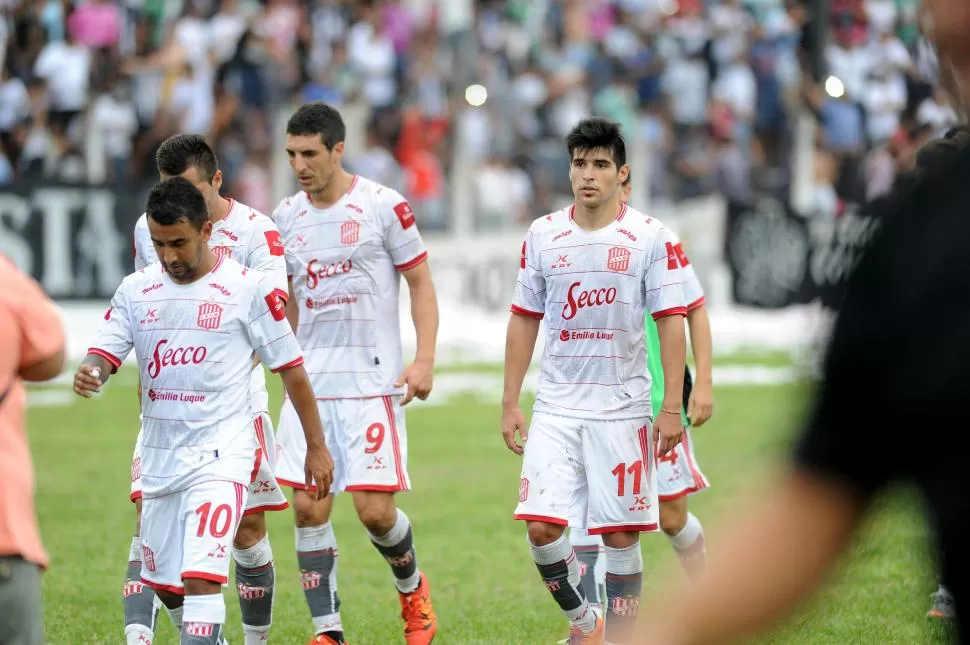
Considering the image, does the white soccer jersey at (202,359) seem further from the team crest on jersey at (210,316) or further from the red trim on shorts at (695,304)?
the red trim on shorts at (695,304)

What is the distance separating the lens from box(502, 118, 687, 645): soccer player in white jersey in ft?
23.5

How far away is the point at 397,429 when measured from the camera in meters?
8.09

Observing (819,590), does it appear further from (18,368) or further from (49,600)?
(49,600)

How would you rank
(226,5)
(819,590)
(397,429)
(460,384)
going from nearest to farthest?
(819,590)
(397,429)
(460,384)
(226,5)

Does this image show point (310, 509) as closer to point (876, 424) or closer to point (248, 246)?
point (248, 246)

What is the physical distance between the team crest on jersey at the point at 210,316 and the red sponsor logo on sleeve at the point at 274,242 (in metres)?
1.11

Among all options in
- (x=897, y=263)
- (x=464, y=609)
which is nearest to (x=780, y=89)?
→ (x=464, y=609)

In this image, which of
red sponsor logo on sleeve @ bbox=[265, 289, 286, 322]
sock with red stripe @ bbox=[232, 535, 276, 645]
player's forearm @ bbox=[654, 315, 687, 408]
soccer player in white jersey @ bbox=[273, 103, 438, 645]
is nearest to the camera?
red sponsor logo on sleeve @ bbox=[265, 289, 286, 322]

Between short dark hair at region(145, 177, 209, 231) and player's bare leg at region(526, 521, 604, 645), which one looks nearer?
short dark hair at region(145, 177, 209, 231)

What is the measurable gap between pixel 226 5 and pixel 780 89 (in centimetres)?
951

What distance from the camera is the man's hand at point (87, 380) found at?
6168mm

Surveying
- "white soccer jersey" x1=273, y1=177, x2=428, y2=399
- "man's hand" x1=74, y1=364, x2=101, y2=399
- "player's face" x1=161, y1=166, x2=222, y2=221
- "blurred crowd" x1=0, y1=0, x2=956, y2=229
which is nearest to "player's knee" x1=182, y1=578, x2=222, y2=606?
"man's hand" x1=74, y1=364, x2=101, y2=399

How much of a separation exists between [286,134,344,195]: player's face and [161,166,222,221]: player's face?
697 mm

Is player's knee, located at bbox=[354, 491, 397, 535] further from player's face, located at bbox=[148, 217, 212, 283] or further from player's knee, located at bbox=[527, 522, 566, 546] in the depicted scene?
player's face, located at bbox=[148, 217, 212, 283]
